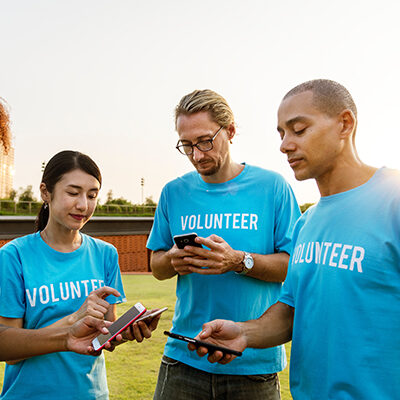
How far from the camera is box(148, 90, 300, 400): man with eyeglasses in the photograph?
2.22 meters

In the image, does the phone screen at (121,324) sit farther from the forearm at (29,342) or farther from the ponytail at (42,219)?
the ponytail at (42,219)

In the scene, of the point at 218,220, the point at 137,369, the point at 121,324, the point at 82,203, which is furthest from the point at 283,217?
the point at 137,369

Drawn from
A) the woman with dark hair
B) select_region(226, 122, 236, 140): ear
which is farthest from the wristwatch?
select_region(226, 122, 236, 140): ear

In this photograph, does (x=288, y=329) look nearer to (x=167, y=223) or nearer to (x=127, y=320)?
(x=127, y=320)

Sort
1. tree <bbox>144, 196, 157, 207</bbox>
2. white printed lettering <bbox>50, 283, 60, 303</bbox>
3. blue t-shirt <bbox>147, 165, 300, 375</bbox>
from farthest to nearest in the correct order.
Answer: tree <bbox>144, 196, 157, 207</bbox>, blue t-shirt <bbox>147, 165, 300, 375</bbox>, white printed lettering <bbox>50, 283, 60, 303</bbox>

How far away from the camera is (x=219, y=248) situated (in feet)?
7.02

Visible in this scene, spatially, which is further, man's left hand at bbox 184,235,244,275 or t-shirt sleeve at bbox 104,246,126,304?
t-shirt sleeve at bbox 104,246,126,304

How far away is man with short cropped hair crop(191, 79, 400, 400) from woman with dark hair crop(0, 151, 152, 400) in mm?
Answer: 786

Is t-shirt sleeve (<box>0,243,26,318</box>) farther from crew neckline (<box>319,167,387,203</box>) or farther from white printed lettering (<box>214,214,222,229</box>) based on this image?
crew neckline (<box>319,167,387,203</box>)

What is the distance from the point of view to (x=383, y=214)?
5.08ft

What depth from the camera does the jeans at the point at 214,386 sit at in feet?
7.22

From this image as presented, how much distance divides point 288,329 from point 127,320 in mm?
855

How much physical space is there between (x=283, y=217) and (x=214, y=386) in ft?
3.53

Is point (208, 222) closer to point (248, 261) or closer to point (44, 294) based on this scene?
point (248, 261)
